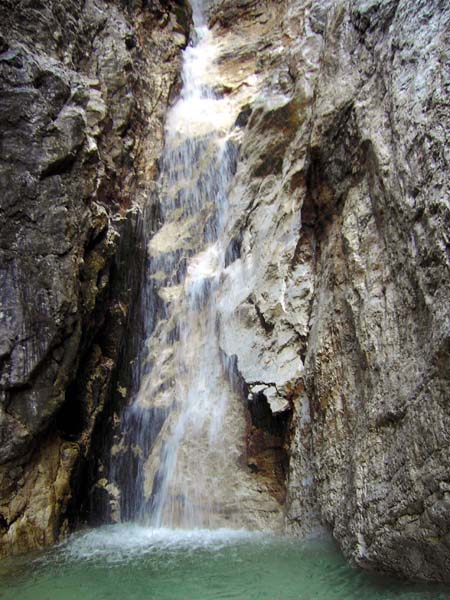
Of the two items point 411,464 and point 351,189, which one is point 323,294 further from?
point 411,464

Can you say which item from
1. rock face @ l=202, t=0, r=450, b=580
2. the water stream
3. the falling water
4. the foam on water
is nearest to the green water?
the foam on water

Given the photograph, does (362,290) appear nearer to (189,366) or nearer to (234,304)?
(234,304)

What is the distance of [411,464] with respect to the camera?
4273 mm

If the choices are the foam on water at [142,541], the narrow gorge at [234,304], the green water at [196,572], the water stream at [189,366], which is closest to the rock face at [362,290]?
the narrow gorge at [234,304]

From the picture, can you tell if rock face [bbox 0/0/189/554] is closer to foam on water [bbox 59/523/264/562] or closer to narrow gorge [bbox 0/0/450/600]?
narrow gorge [bbox 0/0/450/600]

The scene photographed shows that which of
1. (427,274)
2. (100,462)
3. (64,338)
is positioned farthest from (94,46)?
(427,274)

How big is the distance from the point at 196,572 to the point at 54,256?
5.42 meters

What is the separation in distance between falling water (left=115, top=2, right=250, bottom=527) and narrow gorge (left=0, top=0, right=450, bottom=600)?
0.05m

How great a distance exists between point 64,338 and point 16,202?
247 centimetres

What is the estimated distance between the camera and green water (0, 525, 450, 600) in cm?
452

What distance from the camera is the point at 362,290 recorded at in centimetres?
573

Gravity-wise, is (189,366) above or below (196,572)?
above

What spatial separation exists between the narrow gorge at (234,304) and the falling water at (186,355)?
5cm

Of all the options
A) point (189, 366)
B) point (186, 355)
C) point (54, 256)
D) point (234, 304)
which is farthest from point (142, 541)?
point (54, 256)
